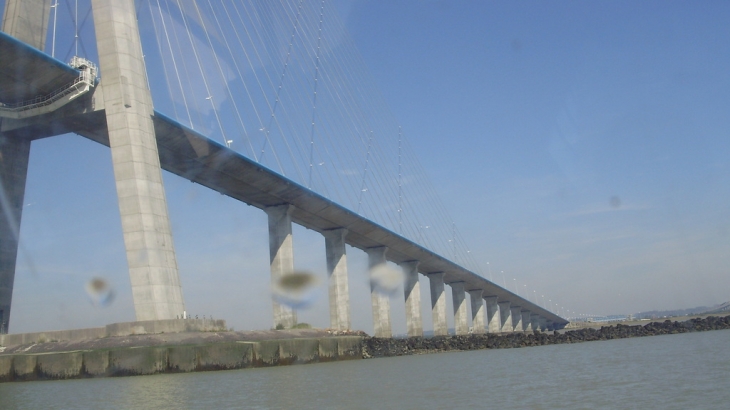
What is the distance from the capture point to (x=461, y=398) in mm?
12281

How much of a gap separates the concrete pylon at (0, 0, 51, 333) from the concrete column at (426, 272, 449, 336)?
5104cm

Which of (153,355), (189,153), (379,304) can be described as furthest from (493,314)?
(153,355)

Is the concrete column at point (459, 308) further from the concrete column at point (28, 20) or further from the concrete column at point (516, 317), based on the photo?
the concrete column at point (28, 20)

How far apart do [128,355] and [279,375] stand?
4380mm

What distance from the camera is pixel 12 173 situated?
1072 inches

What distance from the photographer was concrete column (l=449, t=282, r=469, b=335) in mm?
82188

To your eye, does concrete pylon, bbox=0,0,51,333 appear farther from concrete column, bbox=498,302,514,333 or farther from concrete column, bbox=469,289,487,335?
concrete column, bbox=498,302,514,333

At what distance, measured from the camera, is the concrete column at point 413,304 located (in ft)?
213

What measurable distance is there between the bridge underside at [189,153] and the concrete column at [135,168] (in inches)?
45.1

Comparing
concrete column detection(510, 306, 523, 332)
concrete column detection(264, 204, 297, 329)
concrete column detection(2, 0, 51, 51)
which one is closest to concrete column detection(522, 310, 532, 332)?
concrete column detection(510, 306, 523, 332)

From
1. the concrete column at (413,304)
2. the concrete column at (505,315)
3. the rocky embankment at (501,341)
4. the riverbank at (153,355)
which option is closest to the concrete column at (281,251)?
the rocky embankment at (501,341)

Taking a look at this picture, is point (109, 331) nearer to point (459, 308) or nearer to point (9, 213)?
point (9, 213)

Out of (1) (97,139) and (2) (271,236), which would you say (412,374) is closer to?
(1) (97,139)

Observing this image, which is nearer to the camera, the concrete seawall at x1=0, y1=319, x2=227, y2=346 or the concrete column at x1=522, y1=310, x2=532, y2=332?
the concrete seawall at x1=0, y1=319, x2=227, y2=346
